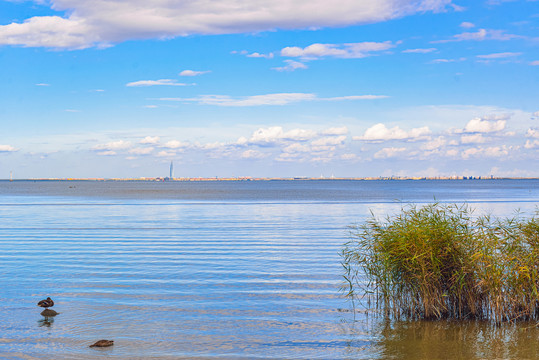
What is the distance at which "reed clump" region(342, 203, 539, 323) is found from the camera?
13641 millimetres

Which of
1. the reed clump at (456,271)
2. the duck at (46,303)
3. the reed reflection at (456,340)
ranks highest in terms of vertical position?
the reed clump at (456,271)

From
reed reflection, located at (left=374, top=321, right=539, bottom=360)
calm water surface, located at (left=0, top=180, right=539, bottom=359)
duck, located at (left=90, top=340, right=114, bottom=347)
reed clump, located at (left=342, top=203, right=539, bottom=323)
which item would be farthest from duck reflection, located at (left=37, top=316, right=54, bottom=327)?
reed clump, located at (left=342, top=203, right=539, bottom=323)

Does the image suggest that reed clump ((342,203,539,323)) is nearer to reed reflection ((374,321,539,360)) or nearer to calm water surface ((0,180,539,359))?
reed reflection ((374,321,539,360))

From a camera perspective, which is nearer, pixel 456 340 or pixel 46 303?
pixel 456 340

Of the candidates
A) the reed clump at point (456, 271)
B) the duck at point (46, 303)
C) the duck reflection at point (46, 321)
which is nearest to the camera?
the reed clump at point (456, 271)

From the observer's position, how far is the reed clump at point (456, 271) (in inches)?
537

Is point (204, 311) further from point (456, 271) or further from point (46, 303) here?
point (456, 271)

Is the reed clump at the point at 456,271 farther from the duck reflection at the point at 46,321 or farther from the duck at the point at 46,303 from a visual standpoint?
the duck at the point at 46,303

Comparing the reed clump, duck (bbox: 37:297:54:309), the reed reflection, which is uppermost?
the reed clump

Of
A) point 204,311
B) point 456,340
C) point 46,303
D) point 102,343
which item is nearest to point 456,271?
point 456,340

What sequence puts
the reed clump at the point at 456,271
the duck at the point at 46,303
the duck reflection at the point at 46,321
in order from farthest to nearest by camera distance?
the duck at the point at 46,303 < the duck reflection at the point at 46,321 < the reed clump at the point at 456,271

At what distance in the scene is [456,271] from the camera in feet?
46.0

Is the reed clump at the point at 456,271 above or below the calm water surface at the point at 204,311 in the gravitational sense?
above

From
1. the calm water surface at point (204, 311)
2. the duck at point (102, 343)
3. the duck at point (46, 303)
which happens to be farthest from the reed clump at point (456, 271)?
the duck at point (46, 303)
